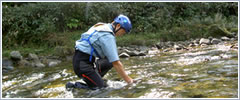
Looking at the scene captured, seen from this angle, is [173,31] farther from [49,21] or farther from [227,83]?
[227,83]

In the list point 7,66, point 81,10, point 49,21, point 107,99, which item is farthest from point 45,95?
point 81,10

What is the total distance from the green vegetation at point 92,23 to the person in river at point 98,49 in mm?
7225

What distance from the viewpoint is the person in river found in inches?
134

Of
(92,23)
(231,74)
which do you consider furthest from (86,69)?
(92,23)

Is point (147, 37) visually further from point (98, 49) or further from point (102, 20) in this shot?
point (98, 49)

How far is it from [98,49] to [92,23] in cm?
1073

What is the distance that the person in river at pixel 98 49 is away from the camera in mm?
3398

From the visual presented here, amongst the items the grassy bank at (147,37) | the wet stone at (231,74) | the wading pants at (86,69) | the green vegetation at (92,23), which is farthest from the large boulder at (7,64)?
the wet stone at (231,74)

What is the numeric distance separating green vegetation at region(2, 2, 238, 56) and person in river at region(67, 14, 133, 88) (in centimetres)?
723

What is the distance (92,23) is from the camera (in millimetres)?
14133

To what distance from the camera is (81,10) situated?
46.8ft

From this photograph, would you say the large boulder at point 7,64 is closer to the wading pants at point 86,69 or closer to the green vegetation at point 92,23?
the green vegetation at point 92,23

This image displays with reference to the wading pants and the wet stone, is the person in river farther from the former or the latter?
the wet stone

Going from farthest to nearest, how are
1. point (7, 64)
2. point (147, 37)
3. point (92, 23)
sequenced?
1. point (92, 23)
2. point (147, 37)
3. point (7, 64)
